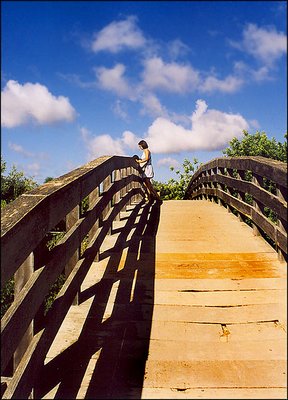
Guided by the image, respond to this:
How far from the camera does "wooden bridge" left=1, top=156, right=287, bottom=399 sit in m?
2.20

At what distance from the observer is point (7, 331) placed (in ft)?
6.15

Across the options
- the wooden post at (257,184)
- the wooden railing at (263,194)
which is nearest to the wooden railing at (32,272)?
the wooden railing at (263,194)

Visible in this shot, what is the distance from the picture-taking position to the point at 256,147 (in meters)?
30.0

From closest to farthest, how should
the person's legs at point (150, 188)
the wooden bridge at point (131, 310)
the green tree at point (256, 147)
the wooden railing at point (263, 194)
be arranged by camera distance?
the wooden bridge at point (131, 310), the wooden railing at point (263, 194), the person's legs at point (150, 188), the green tree at point (256, 147)

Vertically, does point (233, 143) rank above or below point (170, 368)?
above

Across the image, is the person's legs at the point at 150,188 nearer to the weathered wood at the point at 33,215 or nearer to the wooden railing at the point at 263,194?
the wooden railing at the point at 263,194

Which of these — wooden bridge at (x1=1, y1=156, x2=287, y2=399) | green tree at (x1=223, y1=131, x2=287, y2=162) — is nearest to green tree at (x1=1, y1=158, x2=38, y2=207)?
green tree at (x1=223, y1=131, x2=287, y2=162)

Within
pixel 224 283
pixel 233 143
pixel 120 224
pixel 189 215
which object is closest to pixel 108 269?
pixel 224 283

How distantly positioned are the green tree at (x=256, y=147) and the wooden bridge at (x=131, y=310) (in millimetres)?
25771

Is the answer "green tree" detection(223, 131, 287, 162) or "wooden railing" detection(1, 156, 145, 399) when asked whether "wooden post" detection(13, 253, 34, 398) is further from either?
"green tree" detection(223, 131, 287, 162)

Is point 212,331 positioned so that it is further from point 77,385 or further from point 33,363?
point 33,363

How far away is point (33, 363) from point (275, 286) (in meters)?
2.60

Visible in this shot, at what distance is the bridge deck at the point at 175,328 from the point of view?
2.46 m

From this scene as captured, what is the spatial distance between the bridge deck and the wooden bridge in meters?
0.01
